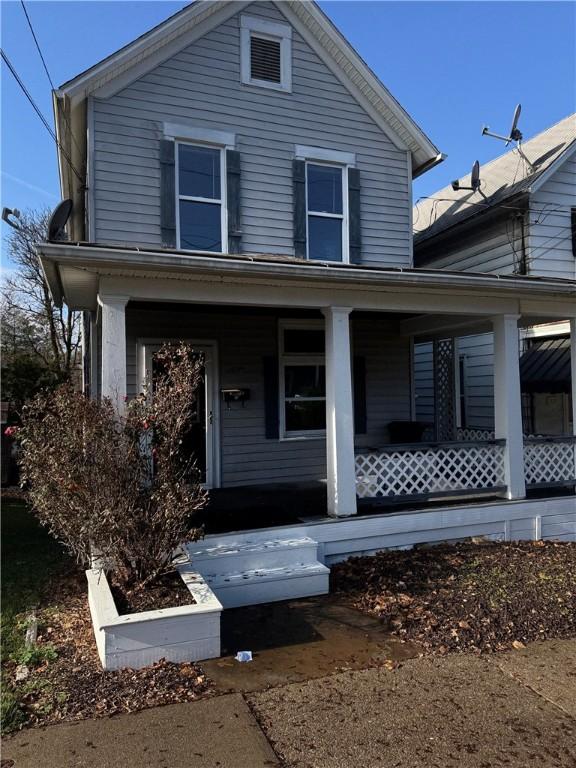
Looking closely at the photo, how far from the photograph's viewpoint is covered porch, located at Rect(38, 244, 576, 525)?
5637 millimetres

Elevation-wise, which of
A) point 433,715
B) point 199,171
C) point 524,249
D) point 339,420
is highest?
point 199,171

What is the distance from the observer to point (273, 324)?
8.73 meters

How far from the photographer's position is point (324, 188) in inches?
348

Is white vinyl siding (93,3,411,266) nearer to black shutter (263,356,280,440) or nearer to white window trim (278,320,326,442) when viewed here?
white window trim (278,320,326,442)

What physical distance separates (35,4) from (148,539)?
5901 mm

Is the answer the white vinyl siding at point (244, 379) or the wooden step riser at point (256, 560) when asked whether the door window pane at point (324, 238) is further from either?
the wooden step riser at point (256, 560)

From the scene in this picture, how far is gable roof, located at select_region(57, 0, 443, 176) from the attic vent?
0.47 meters

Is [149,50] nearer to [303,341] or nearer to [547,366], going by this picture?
[303,341]

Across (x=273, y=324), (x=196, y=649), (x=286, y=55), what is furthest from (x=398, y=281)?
(x=286, y=55)

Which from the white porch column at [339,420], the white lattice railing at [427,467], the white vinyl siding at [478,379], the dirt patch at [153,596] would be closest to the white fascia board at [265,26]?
the white porch column at [339,420]

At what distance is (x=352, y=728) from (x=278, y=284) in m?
4.17

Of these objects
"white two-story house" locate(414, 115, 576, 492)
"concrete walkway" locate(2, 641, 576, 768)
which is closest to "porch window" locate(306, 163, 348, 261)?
"white two-story house" locate(414, 115, 576, 492)

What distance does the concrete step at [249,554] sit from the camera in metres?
5.35

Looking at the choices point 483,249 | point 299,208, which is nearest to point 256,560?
point 299,208
